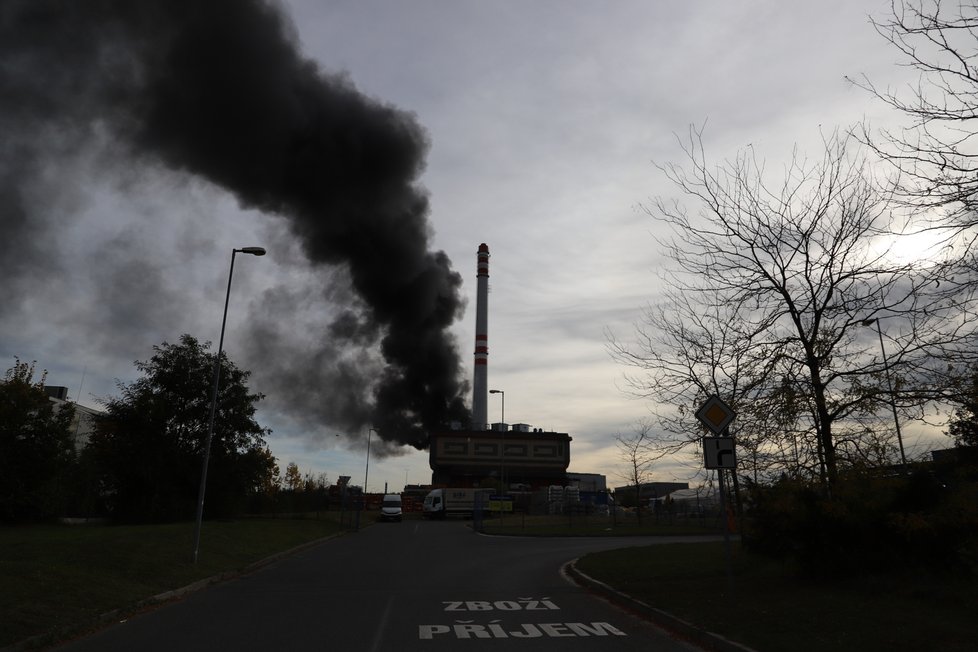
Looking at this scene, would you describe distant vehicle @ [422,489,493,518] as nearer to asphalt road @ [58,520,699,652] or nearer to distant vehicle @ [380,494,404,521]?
distant vehicle @ [380,494,404,521]

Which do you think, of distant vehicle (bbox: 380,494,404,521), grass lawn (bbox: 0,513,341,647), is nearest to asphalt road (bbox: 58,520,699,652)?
grass lawn (bbox: 0,513,341,647)

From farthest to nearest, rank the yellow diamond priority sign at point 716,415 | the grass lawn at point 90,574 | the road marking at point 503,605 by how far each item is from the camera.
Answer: the road marking at point 503,605 → the yellow diamond priority sign at point 716,415 → the grass lawn at point 90,574

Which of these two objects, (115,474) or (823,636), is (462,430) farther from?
(823,636)

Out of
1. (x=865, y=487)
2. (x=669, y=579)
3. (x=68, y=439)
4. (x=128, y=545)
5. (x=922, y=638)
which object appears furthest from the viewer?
(x=68, y=439)

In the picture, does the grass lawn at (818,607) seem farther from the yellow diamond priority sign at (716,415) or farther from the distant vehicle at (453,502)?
the distant vehicle at (453,502)

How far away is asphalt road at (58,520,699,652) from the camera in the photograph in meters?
7.87

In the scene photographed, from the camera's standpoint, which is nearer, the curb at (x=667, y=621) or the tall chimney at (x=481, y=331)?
the curb at (x=667, y=621)

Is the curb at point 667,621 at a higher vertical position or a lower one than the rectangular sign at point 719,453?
lower

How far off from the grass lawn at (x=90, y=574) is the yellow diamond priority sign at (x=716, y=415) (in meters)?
9.26

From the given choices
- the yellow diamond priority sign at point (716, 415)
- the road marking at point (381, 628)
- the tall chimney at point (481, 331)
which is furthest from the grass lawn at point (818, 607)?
the tall chimney at point (481, 331)

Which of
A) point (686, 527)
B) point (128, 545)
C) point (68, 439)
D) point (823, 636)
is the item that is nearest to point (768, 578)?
point (823, 636)

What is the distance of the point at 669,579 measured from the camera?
1295 centimetres

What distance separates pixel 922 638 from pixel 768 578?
5059 mm

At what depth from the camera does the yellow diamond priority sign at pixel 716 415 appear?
33.1ft
